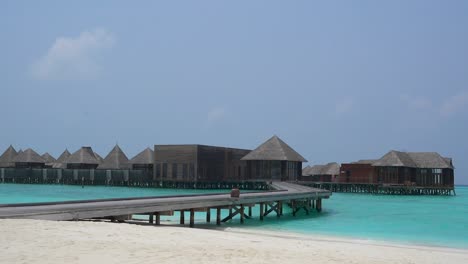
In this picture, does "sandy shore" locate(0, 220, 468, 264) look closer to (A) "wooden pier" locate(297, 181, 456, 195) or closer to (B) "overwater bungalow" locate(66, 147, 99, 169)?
(A) "wooden pier" locate(297, 181, 456, 195)

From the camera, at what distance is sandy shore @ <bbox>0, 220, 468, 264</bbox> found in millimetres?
7732

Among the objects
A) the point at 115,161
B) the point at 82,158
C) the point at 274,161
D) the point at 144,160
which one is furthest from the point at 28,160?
the point at 274,161

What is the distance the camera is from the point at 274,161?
5119cm

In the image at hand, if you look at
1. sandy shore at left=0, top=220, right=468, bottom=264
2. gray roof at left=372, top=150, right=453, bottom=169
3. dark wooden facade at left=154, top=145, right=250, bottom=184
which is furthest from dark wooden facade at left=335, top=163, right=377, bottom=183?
sandy shore at left=0, top=220, right=468, bottom=264

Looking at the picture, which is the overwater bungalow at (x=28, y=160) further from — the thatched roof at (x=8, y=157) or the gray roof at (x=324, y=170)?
the gray roof at (x=324, y=170)

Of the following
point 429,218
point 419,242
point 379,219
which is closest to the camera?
point 419,242

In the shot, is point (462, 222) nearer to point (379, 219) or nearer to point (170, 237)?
point (379, 219)

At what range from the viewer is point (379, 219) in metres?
25.4

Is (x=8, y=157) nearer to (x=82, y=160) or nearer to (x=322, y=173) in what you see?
(x=82, y=160)

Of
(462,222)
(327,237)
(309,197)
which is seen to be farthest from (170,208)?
(462,222)

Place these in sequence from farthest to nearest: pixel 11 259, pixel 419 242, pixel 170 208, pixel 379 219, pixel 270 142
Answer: pixel 270 142, pixel 379 219, pixel 419 242, pixel 170 208, pixel 11 259

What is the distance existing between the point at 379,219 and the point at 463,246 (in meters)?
8.68

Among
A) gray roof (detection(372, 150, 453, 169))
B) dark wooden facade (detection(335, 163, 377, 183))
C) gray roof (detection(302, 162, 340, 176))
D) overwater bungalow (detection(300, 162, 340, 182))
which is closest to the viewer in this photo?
gray roof (detection(372, 150, 453, 169))

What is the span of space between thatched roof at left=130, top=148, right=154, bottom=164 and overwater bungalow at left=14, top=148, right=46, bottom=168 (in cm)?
1623
